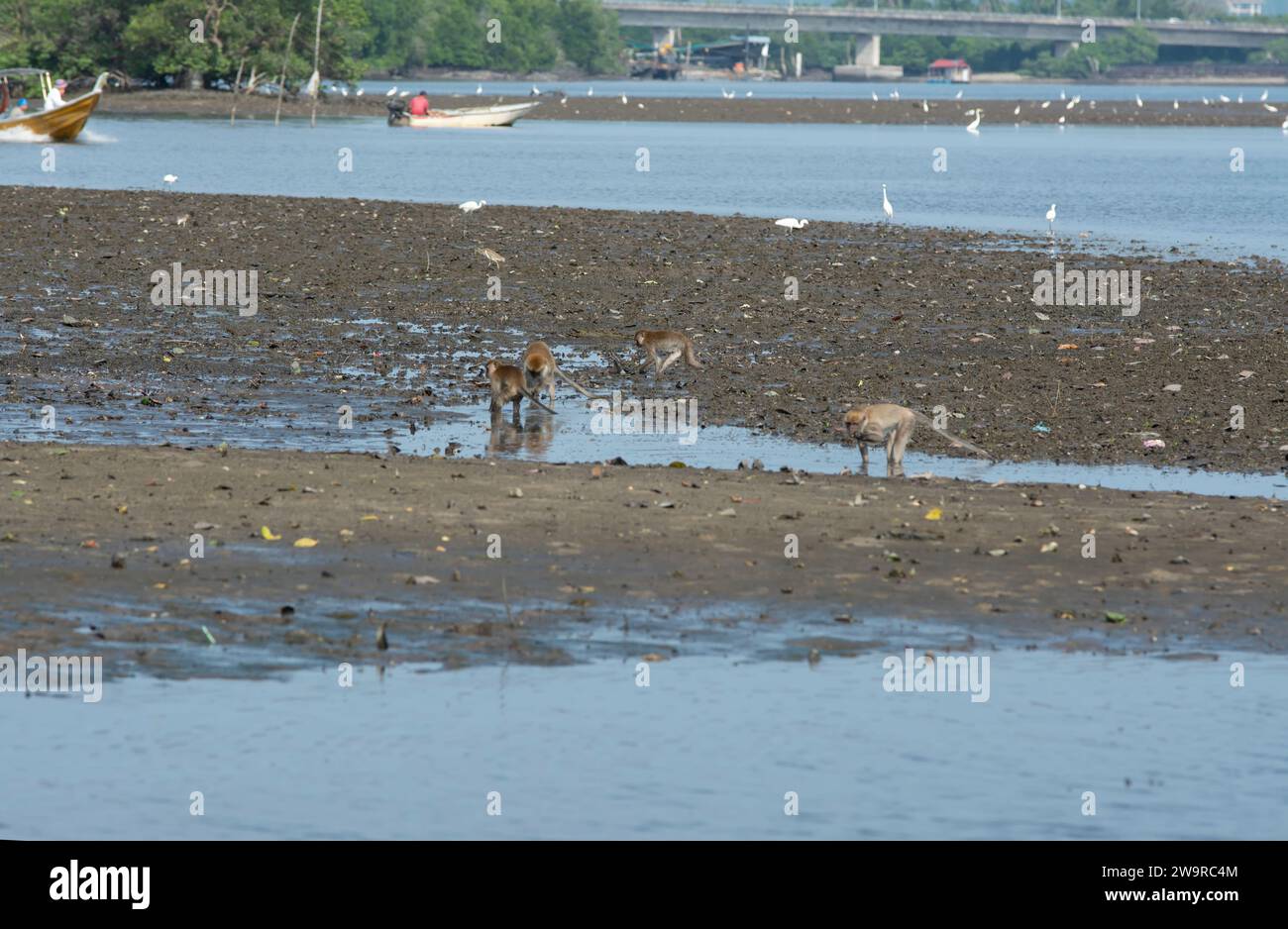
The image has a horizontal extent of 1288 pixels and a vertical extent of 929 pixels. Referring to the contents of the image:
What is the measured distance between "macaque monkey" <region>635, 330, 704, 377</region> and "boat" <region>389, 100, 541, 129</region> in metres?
75.4

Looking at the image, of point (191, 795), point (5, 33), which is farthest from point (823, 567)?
point (5, 33)

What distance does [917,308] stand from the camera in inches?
985

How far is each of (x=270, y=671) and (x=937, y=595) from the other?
13.1 ft

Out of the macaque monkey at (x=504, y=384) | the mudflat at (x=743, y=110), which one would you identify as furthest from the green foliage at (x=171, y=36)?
the macaque monkey at (x=504, y=384)

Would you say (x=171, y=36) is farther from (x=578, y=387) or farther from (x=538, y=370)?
(x=538, y=370)

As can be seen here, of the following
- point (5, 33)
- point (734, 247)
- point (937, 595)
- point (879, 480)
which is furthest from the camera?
point (5, 33)

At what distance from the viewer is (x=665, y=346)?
65.1ft

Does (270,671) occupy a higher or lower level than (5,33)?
lower

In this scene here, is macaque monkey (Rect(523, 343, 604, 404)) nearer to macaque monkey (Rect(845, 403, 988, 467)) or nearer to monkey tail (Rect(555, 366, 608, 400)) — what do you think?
monkey tail (Rect(555, 366, 608, 400))

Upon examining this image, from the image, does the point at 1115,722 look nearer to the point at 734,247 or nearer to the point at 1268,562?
the point at 1268,562

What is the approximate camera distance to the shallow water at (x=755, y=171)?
43.8m

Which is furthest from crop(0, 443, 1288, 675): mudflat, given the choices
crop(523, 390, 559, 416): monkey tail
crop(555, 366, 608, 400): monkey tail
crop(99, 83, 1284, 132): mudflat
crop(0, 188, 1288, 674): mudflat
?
crop(99, 83, 1284, 132): mudflat

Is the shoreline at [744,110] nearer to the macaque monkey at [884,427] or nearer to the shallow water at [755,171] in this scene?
the shallow water at [755,171]
